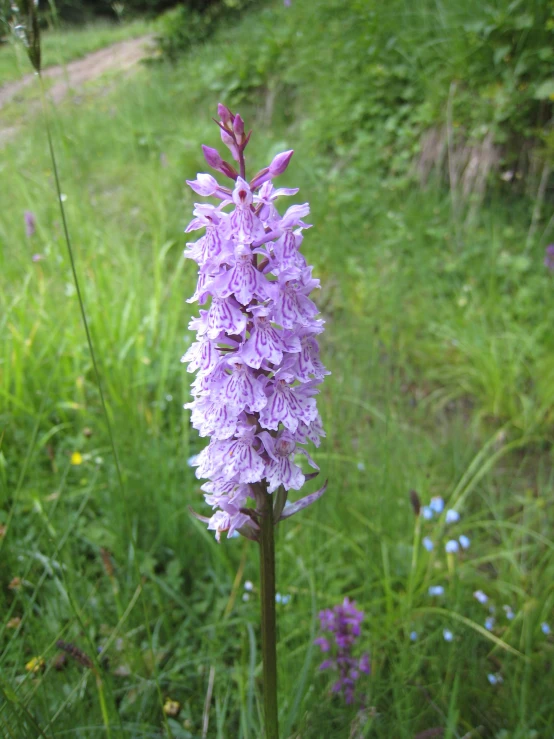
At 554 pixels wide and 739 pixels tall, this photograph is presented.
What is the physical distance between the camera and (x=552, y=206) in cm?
396

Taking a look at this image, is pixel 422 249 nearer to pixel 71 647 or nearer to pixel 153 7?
pixel 71 647

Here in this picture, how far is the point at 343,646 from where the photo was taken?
171 centimetres

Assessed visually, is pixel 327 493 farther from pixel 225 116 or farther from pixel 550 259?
pixel 550 259

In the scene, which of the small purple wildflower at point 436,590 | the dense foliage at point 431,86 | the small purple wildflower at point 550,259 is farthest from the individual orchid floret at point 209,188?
the dense foliage at point 431,86

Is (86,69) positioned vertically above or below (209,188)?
above

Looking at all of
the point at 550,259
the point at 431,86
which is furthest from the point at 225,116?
the point at 431,86

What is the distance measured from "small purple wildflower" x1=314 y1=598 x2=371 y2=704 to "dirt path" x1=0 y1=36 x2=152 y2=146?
30.5 ft

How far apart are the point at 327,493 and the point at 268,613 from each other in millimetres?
1246

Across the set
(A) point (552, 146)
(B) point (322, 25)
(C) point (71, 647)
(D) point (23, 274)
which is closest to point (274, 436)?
(C) point (71, 647)

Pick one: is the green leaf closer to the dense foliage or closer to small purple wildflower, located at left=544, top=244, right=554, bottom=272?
the dense foliage

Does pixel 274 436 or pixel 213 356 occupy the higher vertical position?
pixel 213 356

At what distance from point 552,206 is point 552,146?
452 mm

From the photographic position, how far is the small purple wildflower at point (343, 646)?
167 cm

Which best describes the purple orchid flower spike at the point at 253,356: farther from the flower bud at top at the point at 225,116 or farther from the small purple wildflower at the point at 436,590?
the small purple wildflower at the point at 436,590
